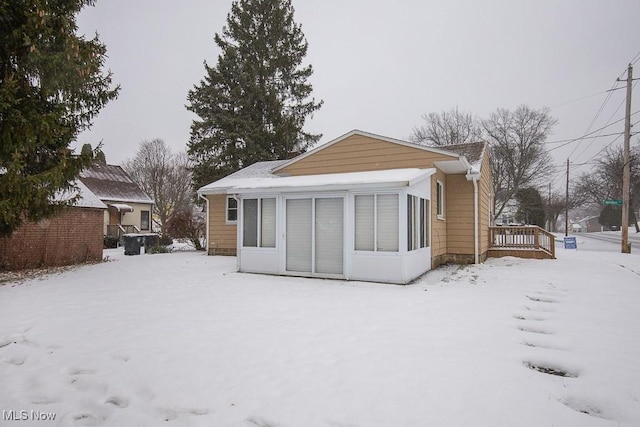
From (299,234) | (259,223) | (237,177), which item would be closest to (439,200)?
(299,234)

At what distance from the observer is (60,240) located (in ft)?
39.1

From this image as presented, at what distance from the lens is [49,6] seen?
661cm

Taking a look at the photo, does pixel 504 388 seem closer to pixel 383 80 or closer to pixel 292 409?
pixel 292 409

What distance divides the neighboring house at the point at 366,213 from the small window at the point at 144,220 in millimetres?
19239

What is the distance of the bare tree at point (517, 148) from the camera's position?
29906 mm

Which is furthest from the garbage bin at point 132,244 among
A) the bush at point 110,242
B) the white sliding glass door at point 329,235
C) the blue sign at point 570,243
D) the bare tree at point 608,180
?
the bare tree at point 608,180

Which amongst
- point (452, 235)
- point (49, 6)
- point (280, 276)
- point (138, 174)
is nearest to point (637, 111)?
point (452, 235)

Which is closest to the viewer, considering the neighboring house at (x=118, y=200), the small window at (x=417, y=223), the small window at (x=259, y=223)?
the small window at (x=417, y=223)

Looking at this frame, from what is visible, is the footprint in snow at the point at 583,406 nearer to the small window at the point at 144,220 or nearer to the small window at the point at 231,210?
the small window at the point at 231,210

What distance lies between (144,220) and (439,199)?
23898mm

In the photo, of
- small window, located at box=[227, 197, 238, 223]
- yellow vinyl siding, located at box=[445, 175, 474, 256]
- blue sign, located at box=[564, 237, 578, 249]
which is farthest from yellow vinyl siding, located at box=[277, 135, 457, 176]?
blue sign, located at box=[564, 237, 578, 249]

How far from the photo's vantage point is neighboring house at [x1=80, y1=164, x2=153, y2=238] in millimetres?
24109

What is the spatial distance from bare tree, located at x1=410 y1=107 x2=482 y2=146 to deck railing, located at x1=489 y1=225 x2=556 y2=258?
21.9m

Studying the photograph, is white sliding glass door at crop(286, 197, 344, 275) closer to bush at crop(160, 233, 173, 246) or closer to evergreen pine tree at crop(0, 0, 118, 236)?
evergreen pine tree at crop(0, 0, 118, 236)
